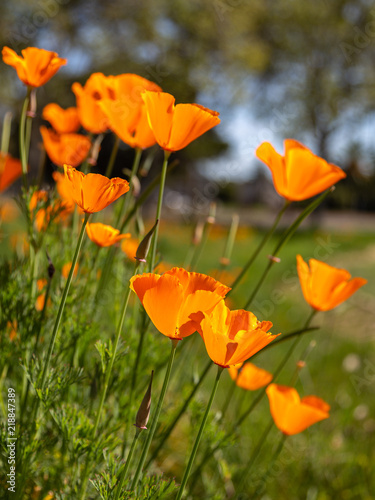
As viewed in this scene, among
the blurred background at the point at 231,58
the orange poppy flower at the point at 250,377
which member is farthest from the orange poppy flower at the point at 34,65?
the blurred background at the point at 231,58

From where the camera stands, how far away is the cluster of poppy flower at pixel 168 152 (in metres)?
0.52

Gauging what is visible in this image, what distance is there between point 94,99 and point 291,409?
57 cm

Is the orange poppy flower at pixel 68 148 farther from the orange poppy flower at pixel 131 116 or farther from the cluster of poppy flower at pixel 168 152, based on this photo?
the orange poppy flower at pixel 131 116

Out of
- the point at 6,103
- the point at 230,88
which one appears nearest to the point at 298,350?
the point at 230,88

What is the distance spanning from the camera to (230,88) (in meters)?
9.23

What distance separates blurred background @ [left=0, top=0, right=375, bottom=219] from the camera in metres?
8.04

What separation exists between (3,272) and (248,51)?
8930 mm

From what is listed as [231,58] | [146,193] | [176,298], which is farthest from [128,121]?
[231,58]

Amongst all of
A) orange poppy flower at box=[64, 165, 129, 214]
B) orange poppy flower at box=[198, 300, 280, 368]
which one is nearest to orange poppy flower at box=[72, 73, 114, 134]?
orange poppy flower at box=[64, 165, 129, 214]

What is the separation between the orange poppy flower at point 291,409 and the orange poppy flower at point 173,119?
0.40m

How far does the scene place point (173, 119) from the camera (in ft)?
2.04

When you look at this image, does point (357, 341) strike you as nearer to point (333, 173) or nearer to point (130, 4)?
point (333, 173)

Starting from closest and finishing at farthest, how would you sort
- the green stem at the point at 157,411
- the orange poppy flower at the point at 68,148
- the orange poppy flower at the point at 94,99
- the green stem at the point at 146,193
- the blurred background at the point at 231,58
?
the green stem at the point at 157,411 < the green stem at the point at 146,193 < the orange poppy flower at the point at 94,99 < the orange poppy flower at the point at 68,148 < the blurred background at the point at 231,58

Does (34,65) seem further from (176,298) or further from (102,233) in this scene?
(176,298)
